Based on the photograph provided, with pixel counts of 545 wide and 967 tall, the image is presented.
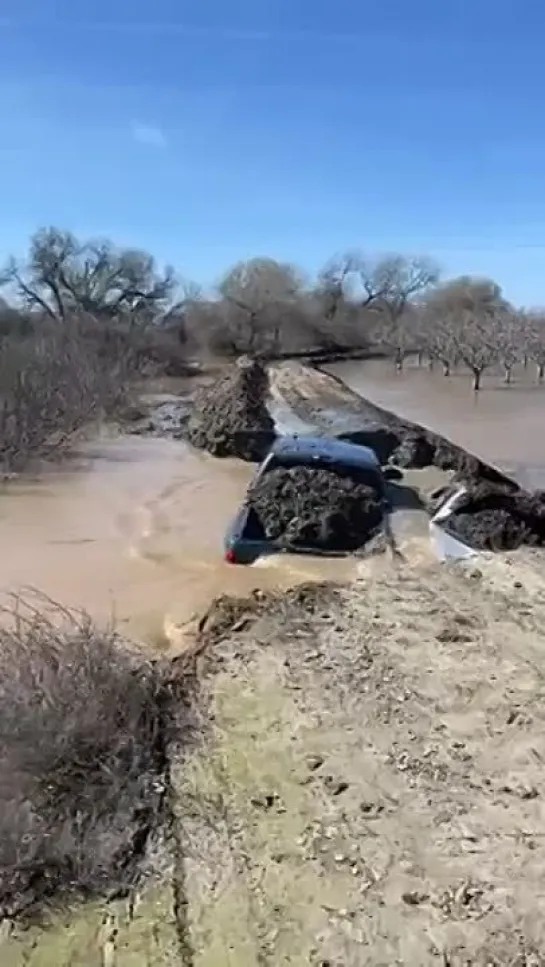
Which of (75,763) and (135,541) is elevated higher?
(75,763)

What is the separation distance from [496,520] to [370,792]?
25.7ft

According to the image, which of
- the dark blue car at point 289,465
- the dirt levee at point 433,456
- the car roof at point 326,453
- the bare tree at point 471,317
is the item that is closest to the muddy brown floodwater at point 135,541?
the dark blue car at point 289,465

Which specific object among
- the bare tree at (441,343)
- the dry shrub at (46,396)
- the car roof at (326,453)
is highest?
the car roof at (326,453)

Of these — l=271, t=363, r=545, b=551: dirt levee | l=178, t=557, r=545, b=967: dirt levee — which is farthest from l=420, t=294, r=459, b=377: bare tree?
l=178, t=557, r=545, b=967: dirt levee

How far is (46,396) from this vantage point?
99.8 feet

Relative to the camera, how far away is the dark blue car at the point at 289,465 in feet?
42.4

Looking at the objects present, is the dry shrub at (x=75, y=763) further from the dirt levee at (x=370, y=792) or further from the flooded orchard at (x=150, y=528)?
the flooded orchard at (x=150, y=528)

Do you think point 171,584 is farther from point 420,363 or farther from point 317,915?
point 420,363

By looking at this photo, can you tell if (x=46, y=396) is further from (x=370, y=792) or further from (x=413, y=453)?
(x=370, y=792)

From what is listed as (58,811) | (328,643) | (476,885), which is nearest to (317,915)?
(476,885)

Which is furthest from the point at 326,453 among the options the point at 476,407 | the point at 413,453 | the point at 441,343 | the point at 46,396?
the point at 441,343

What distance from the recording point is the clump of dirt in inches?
544

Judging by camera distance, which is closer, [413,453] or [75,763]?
[75,763]

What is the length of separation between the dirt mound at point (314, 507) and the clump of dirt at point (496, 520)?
4.51 feet
